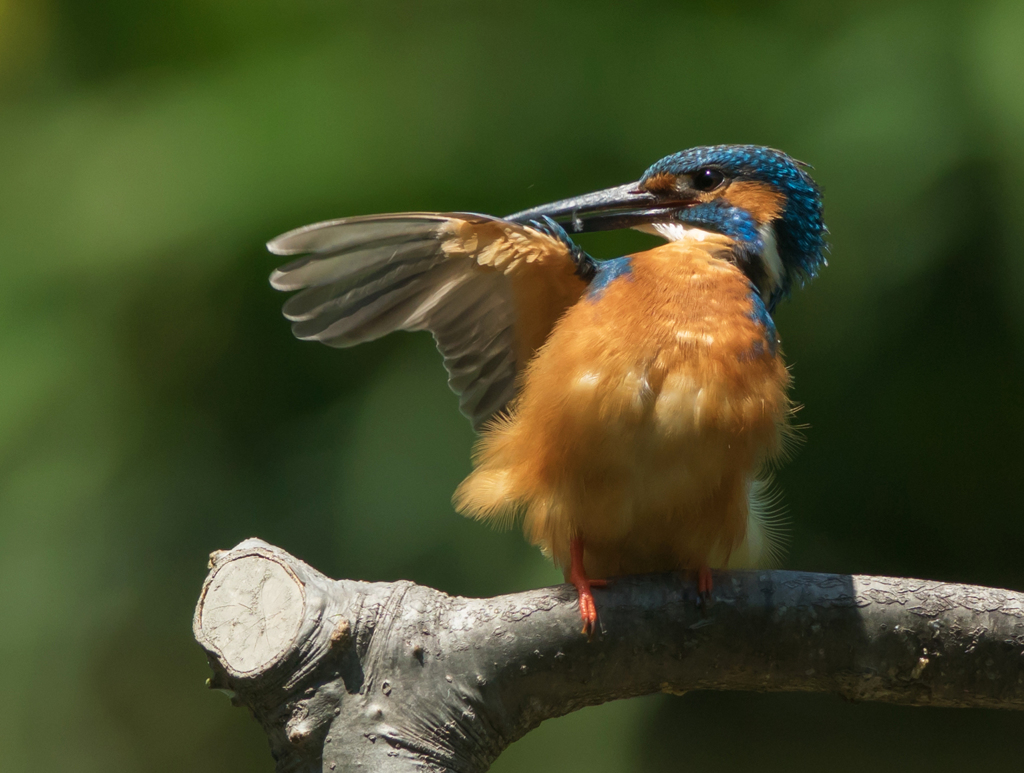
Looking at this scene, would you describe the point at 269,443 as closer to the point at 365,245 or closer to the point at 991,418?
the point at 365,245

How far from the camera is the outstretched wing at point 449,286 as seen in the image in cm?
161

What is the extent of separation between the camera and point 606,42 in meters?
2.77

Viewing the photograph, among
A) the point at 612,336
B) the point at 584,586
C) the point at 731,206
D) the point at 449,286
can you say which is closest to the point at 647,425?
the point at 612,336

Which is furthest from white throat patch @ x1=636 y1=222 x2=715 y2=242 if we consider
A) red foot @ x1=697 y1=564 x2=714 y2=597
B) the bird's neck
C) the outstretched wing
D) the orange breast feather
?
red foot @ x1=697 y1=564 x2=714 y2=597

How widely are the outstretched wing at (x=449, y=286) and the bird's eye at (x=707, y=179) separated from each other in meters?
0.39

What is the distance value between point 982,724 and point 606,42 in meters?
2.08

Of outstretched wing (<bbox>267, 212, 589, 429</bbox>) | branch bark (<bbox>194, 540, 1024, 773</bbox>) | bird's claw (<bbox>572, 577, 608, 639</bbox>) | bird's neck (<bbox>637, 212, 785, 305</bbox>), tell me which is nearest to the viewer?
branch bark (<bbox>194, 540, 1024, 773</bbox>)

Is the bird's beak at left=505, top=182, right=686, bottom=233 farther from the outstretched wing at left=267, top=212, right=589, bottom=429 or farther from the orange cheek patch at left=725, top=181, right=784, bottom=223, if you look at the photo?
the outstretched wing at left=267, top=212, right=589, bottom=429

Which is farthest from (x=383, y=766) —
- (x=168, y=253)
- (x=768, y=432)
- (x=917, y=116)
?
(x=917, y=116)

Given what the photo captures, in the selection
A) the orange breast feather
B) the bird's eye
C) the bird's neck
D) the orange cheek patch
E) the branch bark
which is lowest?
the branch bark

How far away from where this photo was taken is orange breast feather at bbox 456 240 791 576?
4.89 feet

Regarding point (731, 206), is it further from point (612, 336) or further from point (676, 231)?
point (612, 336)

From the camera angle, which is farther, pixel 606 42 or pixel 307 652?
pixel 606 42

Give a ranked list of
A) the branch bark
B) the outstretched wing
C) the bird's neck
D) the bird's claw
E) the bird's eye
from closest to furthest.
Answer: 1. the branch bark
2. the bird's claw
3. the outstretched wing
4. the bird's neck
5. the bird's eye
